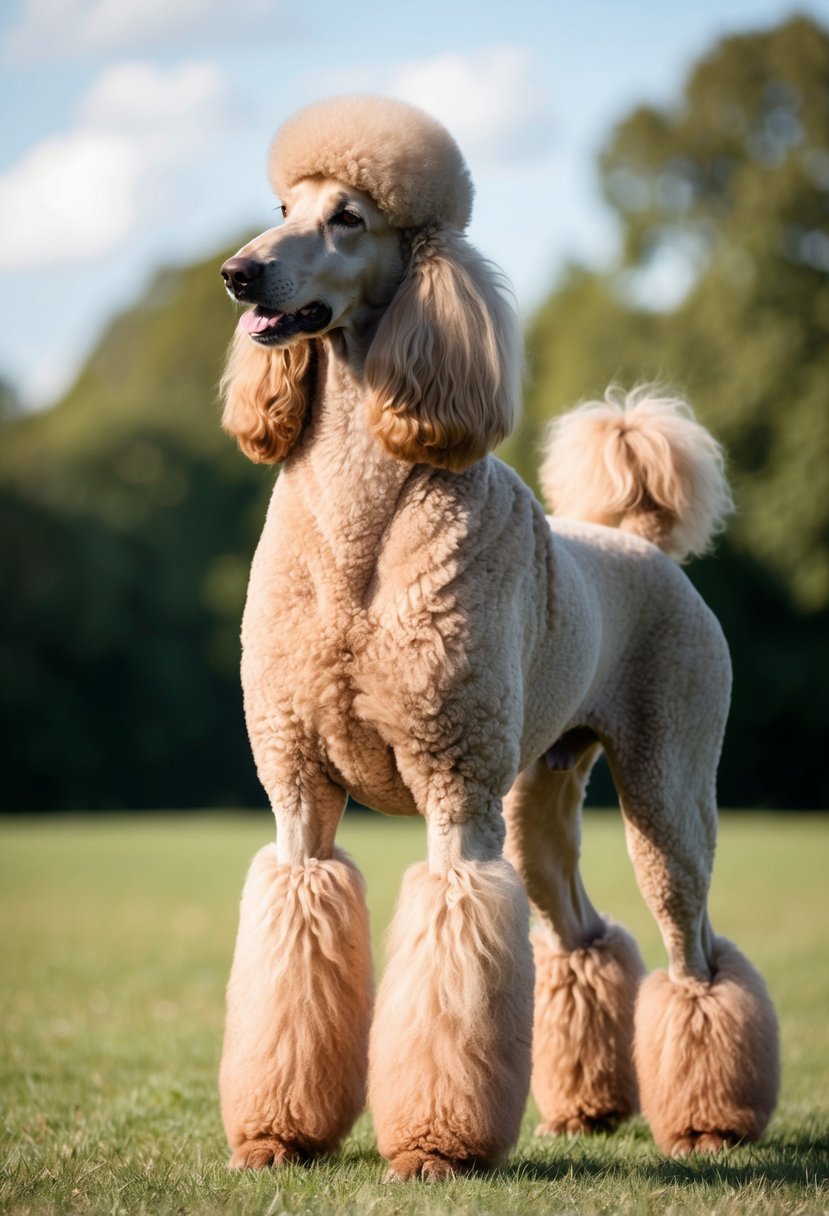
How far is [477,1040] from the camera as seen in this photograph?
137 inches

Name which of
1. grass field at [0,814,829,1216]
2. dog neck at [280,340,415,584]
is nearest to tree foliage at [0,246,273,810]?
grass field at [0,814,829,1216]

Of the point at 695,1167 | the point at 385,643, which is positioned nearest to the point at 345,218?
the point at 385,643

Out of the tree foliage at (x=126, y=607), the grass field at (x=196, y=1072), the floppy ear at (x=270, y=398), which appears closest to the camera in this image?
the grass field at (x=196, y=1072)

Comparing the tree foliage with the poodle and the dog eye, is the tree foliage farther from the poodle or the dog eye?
the dog eye

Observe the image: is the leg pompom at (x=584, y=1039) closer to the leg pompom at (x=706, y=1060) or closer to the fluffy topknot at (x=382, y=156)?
the leg pompom at (x=706, y=1060)

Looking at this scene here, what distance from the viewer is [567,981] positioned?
16.0ft

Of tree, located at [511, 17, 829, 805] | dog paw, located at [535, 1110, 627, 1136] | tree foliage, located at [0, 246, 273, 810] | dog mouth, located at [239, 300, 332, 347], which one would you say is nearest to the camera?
dog mouth, located at [239, 300, 332, 347]

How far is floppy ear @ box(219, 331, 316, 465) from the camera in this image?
3.71m

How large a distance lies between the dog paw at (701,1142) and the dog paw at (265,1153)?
128 cm

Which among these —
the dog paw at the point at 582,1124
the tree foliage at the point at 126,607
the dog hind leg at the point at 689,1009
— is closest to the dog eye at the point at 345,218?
the dog hind leg at the point at 689,1009

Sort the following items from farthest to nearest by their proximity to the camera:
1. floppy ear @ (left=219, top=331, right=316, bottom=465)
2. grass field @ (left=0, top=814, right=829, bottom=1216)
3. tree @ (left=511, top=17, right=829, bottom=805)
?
1. tree @ (left=511, top=17, right=829, bottom=805)
2. floppy ear @ (left=219, top=331, right=316, bottom=465)
3. grass field @ (left=0, top=814, right=829, bottom=1216)

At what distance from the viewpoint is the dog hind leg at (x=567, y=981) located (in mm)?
4805

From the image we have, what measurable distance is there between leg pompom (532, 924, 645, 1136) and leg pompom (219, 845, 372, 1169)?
1.27m

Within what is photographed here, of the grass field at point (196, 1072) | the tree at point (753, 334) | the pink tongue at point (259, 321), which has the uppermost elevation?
the tree at point (753, 334)
